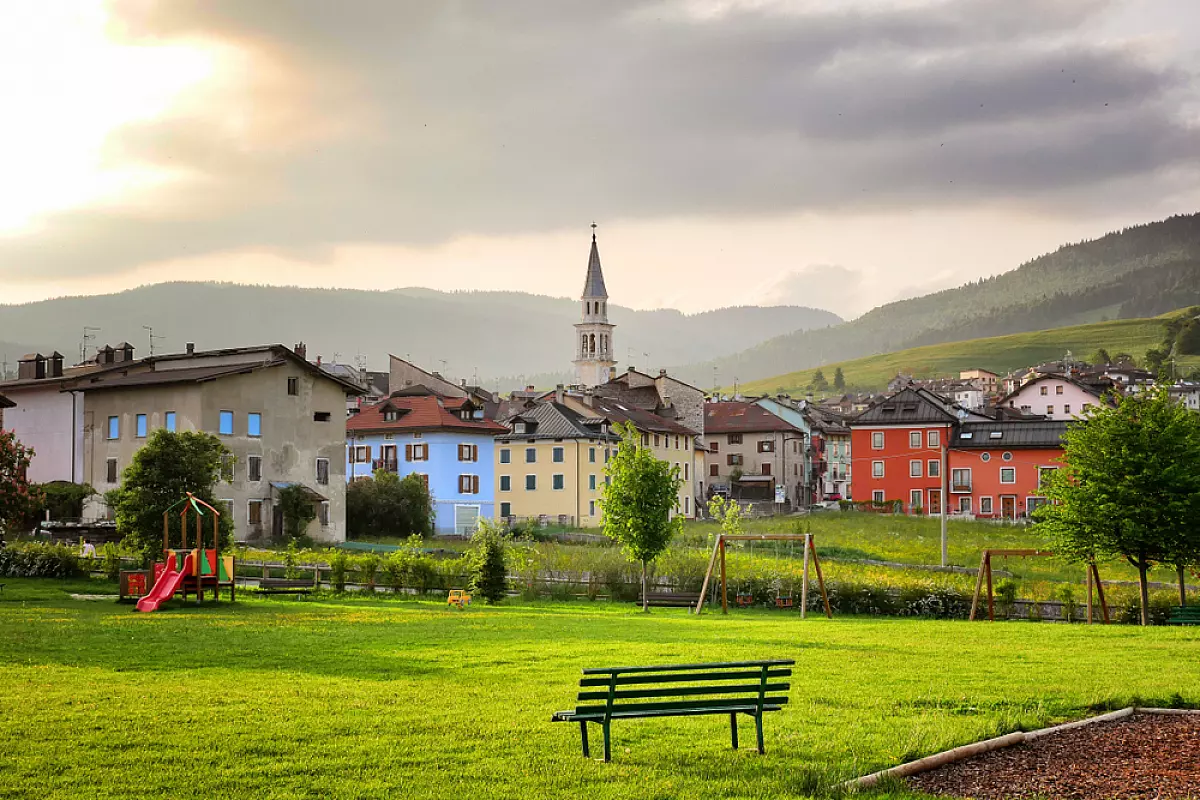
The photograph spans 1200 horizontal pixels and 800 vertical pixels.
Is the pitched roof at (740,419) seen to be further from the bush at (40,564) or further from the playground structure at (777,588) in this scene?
the bush at (40,564)

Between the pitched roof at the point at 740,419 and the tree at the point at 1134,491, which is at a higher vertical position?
the pitched roof at the point at 740,419

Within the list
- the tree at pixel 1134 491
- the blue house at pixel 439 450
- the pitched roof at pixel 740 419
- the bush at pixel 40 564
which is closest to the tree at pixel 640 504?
the tree at pixel 1134 491

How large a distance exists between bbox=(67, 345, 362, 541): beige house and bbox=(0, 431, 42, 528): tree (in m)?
24.8

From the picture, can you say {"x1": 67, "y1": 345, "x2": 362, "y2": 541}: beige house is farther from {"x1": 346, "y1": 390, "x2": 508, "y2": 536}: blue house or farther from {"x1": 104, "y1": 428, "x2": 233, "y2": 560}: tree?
{"x1": 104, "y1": 428, "x2": 233, "y2": 560}: tree

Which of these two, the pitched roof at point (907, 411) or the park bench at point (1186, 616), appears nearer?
the park bench at point (1186, 616)

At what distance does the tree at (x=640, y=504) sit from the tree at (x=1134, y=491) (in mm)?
12945

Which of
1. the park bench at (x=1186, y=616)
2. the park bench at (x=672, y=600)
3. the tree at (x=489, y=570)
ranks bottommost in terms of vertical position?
the park bench at (x=672, y=600)

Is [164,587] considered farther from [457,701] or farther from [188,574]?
[457,701]

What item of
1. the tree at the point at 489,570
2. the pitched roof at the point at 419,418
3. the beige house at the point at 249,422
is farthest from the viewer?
the pitched roof at the point at 419,418

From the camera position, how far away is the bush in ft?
141

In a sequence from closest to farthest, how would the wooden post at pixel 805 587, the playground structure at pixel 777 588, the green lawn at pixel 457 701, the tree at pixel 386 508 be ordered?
the green lawn at pixel 457 701 → the wooden post at pixel 805 587 → the playground structure at pixel 777 588 → the tree at pixel 386 508

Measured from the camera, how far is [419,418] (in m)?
88.7

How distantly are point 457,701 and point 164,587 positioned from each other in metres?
20.2

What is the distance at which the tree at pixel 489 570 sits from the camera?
40344mm
